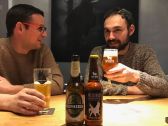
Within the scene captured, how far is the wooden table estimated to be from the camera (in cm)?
151

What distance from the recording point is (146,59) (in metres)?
2.82

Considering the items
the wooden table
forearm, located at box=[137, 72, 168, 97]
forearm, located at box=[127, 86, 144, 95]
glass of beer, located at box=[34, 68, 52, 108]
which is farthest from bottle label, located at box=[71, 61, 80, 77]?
forearm, located at box=[127, 86, 144, 95]

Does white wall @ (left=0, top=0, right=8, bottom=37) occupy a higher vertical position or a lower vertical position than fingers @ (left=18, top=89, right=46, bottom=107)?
higher

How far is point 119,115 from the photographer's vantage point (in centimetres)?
166

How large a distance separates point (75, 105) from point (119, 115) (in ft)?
1.18

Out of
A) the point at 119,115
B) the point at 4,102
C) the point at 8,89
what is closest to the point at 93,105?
the point at 119,115

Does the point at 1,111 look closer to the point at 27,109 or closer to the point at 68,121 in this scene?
the point at 27,109

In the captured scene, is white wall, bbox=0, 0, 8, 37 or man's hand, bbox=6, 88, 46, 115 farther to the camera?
white wall, bbox=0, 0, 8, 37

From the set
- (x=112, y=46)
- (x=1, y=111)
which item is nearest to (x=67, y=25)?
(x=112, y=46)

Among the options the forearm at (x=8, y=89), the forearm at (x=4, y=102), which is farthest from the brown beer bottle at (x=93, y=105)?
the forearm at (x=8, y=89)

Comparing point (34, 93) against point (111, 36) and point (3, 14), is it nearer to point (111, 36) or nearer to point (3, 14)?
point (111, 36)

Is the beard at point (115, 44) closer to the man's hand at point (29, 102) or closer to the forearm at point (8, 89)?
the forearm at point (8, 89)

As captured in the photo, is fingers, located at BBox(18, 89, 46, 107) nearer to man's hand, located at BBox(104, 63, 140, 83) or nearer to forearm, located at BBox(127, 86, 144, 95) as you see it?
man's hand, located at BBox(104, 63, 140, 83)

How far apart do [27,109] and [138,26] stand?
268cm
